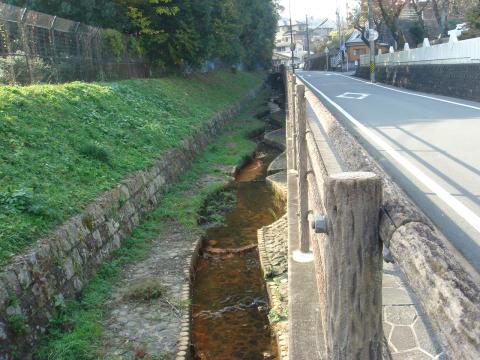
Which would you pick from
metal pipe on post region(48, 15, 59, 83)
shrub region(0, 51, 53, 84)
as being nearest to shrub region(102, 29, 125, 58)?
metal pipe on post region(48, 15, 59, 83)

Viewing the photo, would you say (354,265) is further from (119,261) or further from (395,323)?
(119,261)

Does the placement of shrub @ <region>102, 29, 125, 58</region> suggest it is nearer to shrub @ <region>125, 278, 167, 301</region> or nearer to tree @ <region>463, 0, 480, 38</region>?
shrub @ <region>125, 278, 167, 301</region>

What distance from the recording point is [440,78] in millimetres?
19062

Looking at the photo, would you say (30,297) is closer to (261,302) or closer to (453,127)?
(261,302)

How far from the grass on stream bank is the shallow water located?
3.18 ft

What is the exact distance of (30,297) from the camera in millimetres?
4875

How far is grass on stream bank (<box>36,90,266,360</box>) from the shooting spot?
16.6 feet

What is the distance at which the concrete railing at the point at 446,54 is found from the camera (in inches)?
659

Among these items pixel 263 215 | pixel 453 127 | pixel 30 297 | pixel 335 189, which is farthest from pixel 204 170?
pixel 335 189

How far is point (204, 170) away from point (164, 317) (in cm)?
816

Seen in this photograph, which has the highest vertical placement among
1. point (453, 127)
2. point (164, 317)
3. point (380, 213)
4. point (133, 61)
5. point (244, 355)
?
point (133, 61)

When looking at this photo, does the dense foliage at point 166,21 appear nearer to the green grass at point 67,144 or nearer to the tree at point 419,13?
the green grass at point 67,144

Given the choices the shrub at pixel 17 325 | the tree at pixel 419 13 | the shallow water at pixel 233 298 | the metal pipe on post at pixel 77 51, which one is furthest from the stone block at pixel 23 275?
the tree at pixel 419 13

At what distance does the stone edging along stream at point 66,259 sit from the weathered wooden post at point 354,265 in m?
3.53
